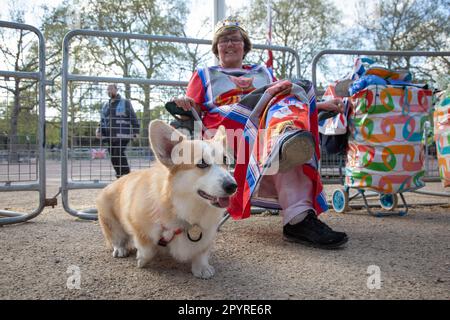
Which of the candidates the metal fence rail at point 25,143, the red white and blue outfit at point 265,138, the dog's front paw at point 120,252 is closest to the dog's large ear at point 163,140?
the red white and blue outfit at point 265,138

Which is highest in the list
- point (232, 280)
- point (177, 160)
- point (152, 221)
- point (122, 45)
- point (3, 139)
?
point (122, 45)

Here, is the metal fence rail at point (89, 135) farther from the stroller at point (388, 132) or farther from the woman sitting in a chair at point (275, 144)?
the stroller at point (388, 132)

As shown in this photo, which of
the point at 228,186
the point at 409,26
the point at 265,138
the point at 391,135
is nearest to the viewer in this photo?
the point at 228,186

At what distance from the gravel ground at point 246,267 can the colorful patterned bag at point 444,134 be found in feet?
1.98

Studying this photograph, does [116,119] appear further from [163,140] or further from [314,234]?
[314,234]

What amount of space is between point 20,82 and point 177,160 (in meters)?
2.34

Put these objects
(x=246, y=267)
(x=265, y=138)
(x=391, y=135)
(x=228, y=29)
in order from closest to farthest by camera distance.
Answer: (x=246, y=267) → (x=265, y=138) → (x=228, y=29) → (x=391, y=135)

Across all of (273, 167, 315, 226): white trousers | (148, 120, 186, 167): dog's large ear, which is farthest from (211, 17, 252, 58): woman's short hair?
(148, 120, 186, 167): dog's large ear

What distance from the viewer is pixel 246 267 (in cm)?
192

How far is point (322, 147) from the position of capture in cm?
379

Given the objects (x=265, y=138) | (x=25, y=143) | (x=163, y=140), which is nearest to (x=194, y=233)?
(x=163, y=140)

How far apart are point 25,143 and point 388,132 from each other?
3270 millimetres

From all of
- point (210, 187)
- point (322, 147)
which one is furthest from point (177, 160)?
point (322, 147)
